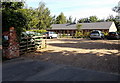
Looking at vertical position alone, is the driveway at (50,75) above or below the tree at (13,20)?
below

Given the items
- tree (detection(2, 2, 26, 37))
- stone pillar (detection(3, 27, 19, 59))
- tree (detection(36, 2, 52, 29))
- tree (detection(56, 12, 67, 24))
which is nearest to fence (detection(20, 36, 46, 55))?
stone pillar (detection(3, 27, 19, 59))

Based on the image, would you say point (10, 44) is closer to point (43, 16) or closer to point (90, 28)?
point (43, 16)

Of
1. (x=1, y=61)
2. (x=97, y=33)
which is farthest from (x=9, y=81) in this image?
(x=97, y=33)

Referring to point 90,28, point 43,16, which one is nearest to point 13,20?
point 43,16

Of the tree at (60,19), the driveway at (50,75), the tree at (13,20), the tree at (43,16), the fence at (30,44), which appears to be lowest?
the driveway at (50,75)

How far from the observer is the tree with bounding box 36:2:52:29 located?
32281 mm

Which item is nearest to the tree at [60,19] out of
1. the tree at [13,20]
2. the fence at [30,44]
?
the fence at [30,44]

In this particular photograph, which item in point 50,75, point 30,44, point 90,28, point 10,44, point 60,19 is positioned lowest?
point 50,75

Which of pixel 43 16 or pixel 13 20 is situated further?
pixel 43 16

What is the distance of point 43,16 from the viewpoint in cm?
3266

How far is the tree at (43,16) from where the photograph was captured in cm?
3228

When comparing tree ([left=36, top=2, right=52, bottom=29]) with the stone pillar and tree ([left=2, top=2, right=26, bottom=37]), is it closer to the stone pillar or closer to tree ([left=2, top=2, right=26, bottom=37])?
tree ([left=2, top=2, right=26, bottom=37])

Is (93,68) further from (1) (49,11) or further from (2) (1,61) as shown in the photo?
(1) (49,11)

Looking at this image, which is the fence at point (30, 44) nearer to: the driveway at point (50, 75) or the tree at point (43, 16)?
the driveway at point (50, 75)
